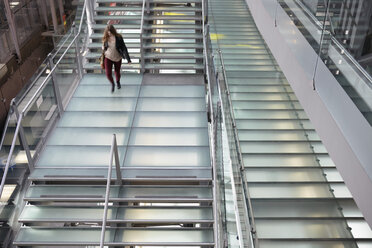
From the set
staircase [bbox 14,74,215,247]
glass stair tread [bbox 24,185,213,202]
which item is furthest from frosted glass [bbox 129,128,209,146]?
glass stair tread [bbox 24,185,213,202]

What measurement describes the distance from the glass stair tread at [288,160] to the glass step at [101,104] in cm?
236

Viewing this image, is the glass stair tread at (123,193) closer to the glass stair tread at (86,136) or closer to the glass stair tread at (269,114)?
the glass stair tread at (86,136)

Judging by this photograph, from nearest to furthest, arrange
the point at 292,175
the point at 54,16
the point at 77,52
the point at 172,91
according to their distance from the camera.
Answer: the point at 292,175, the point at 172,91, the point at 77,52, the point at 54,16

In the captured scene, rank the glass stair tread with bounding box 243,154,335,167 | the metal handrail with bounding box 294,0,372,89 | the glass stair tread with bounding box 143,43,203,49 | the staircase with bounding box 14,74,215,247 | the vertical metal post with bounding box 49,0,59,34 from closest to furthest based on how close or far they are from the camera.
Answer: the metal handrail with bounding box 294,0,372,89 → the staircase with bounding box 14,74,215,247 → the glass stair tread with bounding box 243,154,335,167 → the glass stair tread with bounding box 143,43,203,49 → the vertical metal post with bounding box 49,0,59,34

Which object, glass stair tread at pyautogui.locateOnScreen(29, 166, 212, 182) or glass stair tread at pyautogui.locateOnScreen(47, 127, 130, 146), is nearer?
glass stair tread at pyautogui.locateOnScreen(29, 166, 212, 182)

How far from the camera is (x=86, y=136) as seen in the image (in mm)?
6676

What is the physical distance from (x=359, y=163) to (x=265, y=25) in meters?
4.68

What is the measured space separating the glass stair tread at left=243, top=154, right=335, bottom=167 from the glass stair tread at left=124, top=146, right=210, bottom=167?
0.78 metres

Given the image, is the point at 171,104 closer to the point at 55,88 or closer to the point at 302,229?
the point at 55,88

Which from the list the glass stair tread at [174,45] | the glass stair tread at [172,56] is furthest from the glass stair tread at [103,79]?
the glass stair tread at [174,45]

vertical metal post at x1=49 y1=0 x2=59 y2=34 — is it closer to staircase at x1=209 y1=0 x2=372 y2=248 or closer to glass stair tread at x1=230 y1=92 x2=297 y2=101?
staircase at x1=209 y1=0 x2=372 y2=248

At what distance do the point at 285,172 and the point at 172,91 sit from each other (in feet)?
9.44

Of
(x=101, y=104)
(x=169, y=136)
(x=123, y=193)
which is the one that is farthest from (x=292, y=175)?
(x=101, y=104)

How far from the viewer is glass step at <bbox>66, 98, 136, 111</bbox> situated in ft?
24.1
